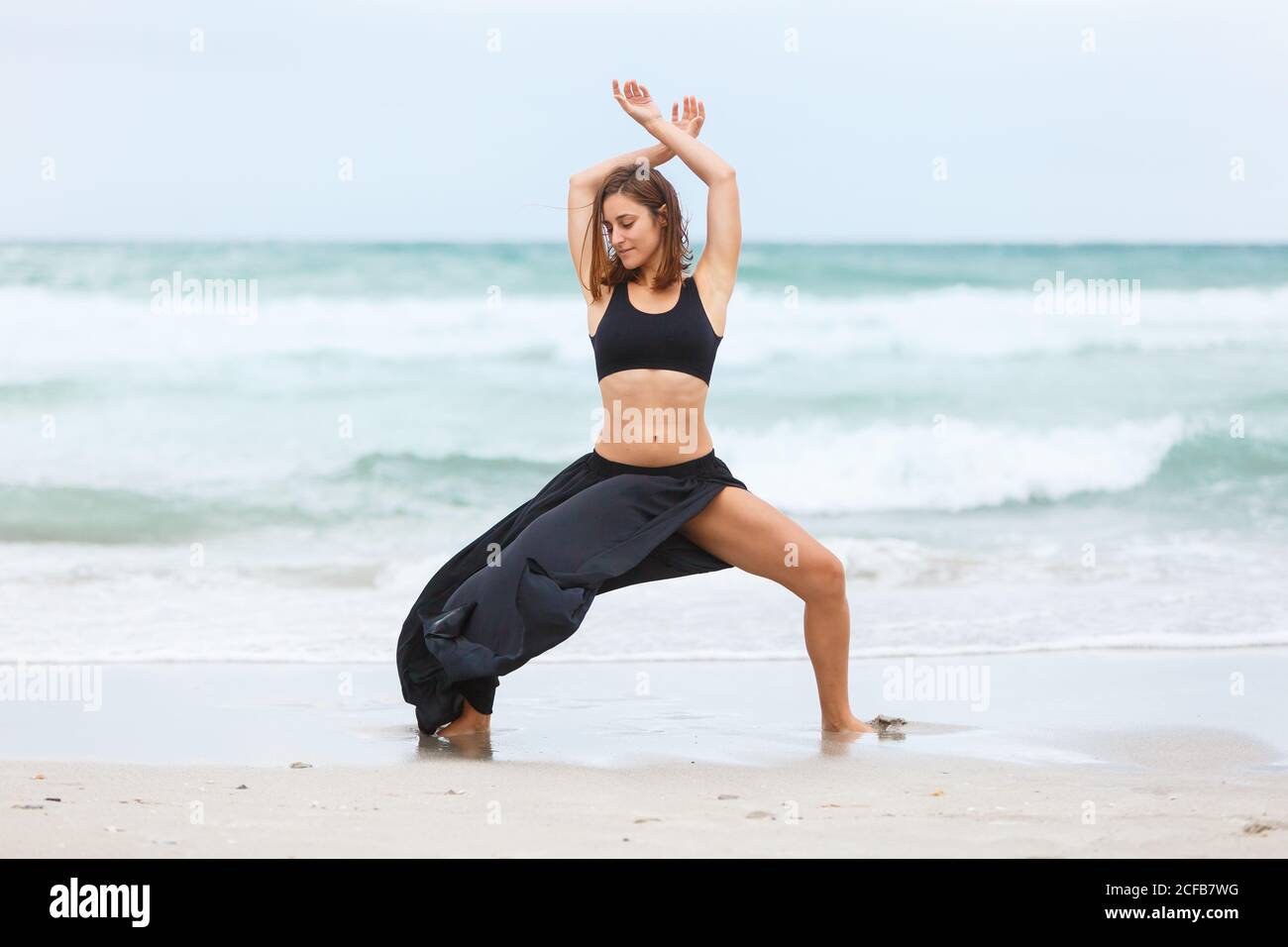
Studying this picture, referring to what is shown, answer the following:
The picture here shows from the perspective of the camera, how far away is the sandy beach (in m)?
3.96

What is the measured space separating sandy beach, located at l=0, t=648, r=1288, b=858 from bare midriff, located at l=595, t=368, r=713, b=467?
3.40 ft

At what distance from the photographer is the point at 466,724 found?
552 cm

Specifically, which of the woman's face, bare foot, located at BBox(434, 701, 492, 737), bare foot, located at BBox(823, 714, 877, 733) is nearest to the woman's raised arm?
the woman's face

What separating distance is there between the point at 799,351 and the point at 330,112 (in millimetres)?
9410

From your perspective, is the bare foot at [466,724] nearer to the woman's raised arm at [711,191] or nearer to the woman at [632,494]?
the woman at [632,494]

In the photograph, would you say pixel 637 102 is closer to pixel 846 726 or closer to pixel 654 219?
pixel 654 219

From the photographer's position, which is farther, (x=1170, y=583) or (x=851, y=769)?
(x=1170, y=583)

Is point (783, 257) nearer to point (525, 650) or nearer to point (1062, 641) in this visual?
point (1062, 641)

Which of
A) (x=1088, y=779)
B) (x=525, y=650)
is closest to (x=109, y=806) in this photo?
(x=525, y=650)

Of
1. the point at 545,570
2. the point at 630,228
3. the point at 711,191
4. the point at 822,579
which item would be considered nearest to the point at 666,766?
the point at 545,570

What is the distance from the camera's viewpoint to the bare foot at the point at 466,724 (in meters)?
5.47

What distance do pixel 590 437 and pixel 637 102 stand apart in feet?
32.0

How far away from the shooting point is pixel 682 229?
5250 millimetres

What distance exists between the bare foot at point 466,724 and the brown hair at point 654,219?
5.19 feet
